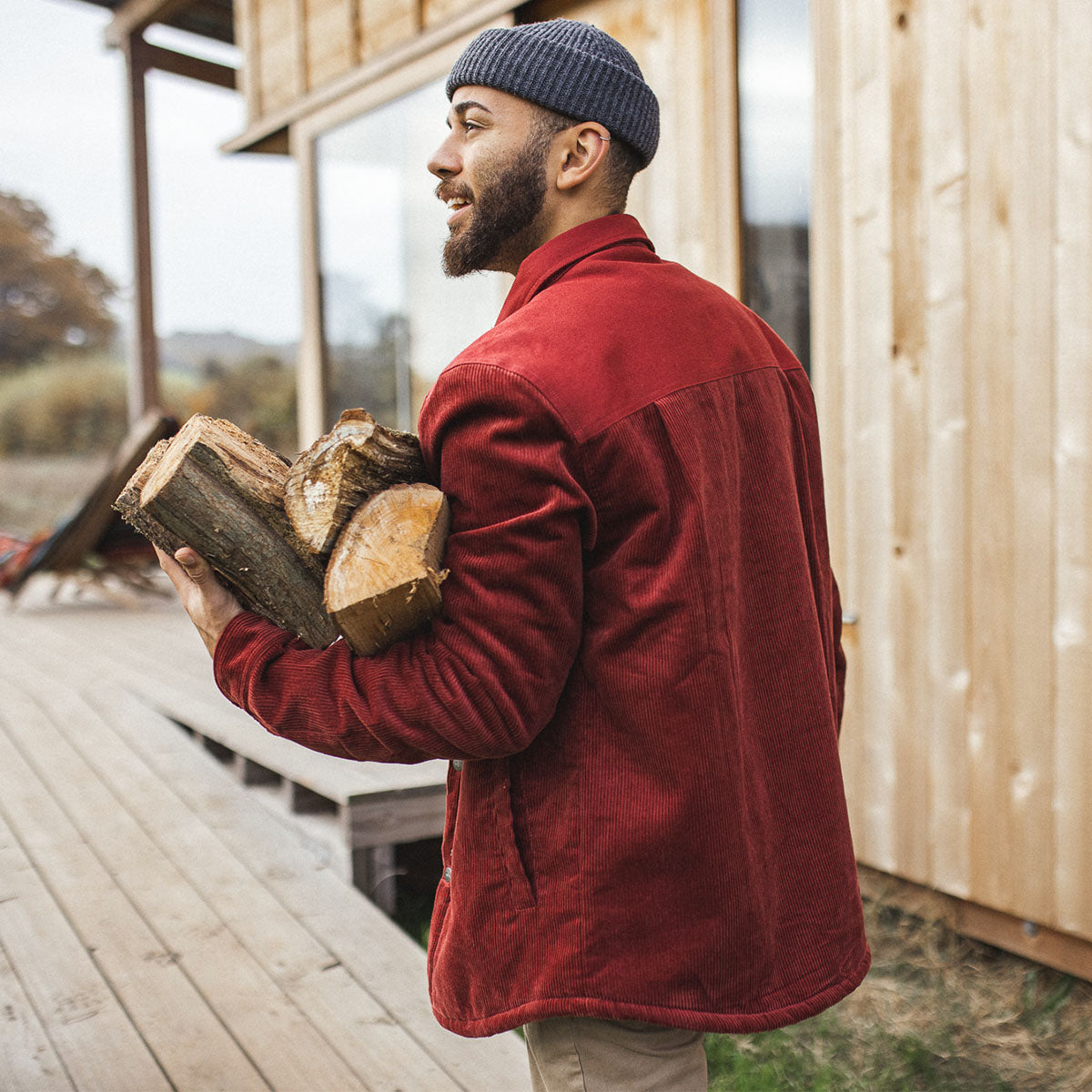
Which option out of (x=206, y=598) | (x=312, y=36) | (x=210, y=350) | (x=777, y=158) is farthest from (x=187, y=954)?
(x=210, y=350)

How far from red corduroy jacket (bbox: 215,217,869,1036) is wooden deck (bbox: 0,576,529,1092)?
4.31ft

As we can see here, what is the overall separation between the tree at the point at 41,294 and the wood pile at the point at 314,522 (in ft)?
88.9

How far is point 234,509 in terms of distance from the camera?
4.53 ft

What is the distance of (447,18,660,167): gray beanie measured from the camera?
1443mm

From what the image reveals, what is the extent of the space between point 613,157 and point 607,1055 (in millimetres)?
1158

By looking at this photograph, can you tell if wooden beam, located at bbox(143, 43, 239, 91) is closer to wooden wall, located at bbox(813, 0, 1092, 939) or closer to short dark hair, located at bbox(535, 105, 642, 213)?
wooden wall, located at bbox(813, 0, 1092, 939)

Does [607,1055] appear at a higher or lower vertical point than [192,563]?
lower

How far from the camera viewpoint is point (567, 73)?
1.44 m

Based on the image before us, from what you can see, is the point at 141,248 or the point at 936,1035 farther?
the point at 141,248

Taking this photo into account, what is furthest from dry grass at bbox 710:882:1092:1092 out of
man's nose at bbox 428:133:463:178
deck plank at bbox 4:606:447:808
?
man's nose at bbox 428:133:463:178

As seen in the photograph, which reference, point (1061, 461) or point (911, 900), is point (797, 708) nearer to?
point (1061, 461)

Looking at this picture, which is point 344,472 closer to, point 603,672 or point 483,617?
point 483,617

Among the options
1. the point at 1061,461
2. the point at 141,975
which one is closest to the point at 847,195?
the point at 1061,461

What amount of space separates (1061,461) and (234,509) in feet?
7.19
